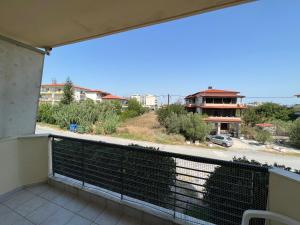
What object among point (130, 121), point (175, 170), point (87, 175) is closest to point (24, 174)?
point (87, 175)

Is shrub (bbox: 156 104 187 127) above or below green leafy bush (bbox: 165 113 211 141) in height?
above

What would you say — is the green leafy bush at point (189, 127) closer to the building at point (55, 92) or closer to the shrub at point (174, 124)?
the shrub at point (174, 124)

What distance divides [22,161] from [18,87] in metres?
0.97

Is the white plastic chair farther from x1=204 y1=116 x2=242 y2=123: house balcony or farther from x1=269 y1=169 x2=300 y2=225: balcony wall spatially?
x1=204 y1=116 x2=242 y2=123: house balcony

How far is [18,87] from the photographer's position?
223cm

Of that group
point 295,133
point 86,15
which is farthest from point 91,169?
point 295,133

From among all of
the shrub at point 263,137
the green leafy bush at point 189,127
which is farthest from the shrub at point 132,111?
the shrub at point 263,137

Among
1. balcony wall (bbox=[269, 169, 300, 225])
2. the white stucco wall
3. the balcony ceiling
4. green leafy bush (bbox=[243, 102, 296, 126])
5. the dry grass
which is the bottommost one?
the dry grass

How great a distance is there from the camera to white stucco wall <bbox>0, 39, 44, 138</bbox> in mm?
2061

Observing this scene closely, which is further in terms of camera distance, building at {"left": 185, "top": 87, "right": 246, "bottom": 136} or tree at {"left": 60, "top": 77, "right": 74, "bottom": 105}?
tree at {"left": 60, "top": 77, "right": 74, "bottom": 105}

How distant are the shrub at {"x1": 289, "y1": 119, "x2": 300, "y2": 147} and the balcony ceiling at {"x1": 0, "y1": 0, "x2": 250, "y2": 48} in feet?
51.2

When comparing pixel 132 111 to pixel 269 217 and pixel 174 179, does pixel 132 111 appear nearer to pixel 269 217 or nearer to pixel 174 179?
pixel 174 179

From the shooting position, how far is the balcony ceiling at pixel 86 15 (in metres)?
1.30

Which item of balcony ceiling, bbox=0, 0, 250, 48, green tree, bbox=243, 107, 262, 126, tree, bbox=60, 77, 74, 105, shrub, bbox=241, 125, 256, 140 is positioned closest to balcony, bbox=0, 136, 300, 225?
balcony ceiling, bbox=0, 0, 250, 48
